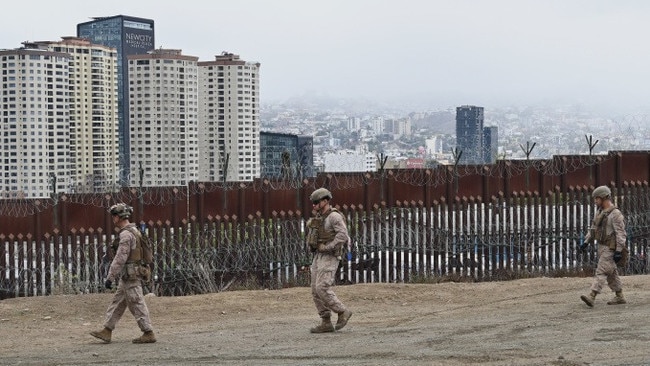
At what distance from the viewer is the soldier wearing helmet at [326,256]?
13.5 metres

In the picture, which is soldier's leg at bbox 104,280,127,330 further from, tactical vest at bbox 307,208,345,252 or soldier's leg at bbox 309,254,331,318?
tactical vest at bbox 307,208,345,252

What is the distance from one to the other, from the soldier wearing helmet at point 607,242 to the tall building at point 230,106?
100559mm

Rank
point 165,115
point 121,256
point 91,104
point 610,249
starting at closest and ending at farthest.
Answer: point 121,256 → point 610,249 → point 91,104 → point 165,115

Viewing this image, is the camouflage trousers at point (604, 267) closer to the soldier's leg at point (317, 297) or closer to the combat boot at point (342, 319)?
the combat boot at point (342, 319)

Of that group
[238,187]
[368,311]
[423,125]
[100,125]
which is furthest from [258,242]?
[423,125]

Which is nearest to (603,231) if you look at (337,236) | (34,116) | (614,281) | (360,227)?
(614,281)

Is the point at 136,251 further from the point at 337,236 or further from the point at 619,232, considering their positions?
the point at 619,232

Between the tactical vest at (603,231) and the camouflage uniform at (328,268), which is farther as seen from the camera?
the tactical vest at (603,231)

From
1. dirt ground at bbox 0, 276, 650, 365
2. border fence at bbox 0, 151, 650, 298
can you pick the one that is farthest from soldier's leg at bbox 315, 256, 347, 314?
border fence at bbox 0, 151, 650, 298

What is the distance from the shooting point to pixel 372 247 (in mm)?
20469

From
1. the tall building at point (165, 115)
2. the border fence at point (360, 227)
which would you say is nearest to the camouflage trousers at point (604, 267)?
the border fence at point (360, 227)

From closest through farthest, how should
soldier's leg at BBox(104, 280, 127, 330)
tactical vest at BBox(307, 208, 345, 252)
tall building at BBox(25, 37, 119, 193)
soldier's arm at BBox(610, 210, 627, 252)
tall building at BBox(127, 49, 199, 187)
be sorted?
1. soldier's leg at BBox(104, 280, 127, 330)
2. tactical vest at BBox(307, 208, 345, 252)
3. soldier's arm at BBox(610, 210, 627, 252)
4. tall building at BBox(25, 37, 119, 193)
5. tall building at BBox(127, 49, 199, 187)

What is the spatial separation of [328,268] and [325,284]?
0.21 metres

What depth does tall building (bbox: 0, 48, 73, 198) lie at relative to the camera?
94438mm
